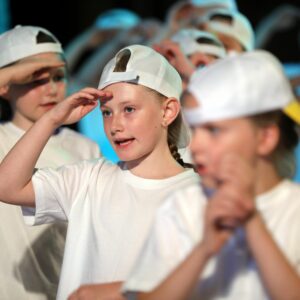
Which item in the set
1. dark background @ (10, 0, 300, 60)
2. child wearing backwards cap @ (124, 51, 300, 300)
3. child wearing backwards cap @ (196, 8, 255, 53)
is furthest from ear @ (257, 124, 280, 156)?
dark background @ (10, 0, 300, 60)

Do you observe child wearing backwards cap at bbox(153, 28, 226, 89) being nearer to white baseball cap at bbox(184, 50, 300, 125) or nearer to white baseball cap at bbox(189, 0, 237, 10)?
white baseball cap at bbox(189, 0, 237, 10)

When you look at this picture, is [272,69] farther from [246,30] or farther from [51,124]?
[246,30]

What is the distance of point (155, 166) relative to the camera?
11.3 ft

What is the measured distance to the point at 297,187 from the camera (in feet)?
8.63

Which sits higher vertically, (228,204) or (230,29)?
(228,204)

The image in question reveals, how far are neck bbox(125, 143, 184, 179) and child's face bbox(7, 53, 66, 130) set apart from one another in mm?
896

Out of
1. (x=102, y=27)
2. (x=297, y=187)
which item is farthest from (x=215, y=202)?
(x=102, y=27)

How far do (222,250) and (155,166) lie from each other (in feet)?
3.04

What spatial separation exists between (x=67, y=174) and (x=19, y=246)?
723 mm

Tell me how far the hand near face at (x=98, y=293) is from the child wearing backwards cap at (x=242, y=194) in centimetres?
34

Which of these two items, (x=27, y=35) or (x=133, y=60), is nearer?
(x=133, y=60)

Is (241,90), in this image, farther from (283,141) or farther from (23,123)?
(23,123)

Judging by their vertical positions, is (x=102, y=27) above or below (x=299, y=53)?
above

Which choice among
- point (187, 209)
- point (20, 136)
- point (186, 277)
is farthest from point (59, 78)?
point (186, 277)
